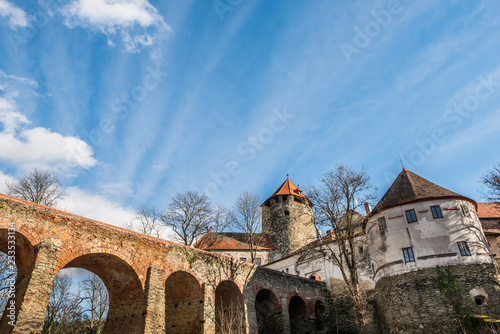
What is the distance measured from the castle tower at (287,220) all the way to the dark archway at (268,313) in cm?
1700

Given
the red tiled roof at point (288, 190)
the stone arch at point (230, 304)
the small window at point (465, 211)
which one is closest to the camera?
the stone arch at point (230, 304)

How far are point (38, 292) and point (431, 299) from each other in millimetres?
19658

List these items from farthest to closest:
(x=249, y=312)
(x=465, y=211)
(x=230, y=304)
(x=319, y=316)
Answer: (x=319, y=316), (x=465, y=211), (x=230, y=304), (x=249, y=312)

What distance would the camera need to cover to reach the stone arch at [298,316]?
996 inches

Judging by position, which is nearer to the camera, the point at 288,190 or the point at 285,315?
the point at 285,315

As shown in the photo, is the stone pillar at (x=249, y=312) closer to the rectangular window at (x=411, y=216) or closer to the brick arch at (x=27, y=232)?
the rectangular window at (x=411, y=216)

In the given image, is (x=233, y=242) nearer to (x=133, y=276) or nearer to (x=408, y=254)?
(x=408, y=254)

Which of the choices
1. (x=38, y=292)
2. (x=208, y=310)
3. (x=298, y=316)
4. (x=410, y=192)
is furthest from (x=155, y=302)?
(x=410, y=192)

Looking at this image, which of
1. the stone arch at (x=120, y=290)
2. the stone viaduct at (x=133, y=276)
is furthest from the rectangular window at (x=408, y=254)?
the stone arch at (x=120, y=290)

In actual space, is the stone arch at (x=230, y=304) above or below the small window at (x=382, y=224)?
below

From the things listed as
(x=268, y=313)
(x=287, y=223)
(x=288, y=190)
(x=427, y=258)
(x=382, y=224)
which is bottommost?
(x=268, y=313)

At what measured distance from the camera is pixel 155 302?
15789 millimetres

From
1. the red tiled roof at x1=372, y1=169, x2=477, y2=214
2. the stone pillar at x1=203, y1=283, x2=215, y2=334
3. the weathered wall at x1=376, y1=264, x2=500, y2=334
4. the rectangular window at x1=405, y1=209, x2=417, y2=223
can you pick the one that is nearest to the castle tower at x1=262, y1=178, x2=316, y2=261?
the red tiled roof at x1=372, y1=169, x2=477, y2=214

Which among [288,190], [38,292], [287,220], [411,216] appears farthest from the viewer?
[288,190]
